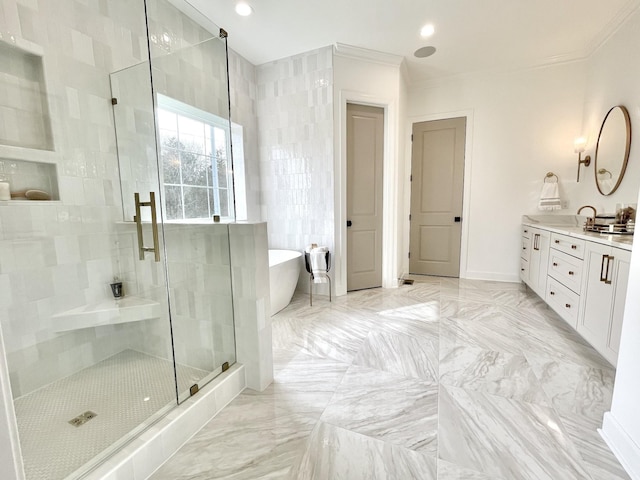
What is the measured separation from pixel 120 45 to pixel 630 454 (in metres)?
3.75

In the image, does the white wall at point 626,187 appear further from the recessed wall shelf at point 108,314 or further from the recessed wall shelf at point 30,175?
the recessed wall shelf at point 30,175

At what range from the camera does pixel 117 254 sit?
2041 millimetres

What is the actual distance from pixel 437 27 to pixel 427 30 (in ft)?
0.31

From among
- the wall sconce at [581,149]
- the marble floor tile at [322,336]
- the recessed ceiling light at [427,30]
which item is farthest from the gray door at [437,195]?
the marble floor tile at [322,336]

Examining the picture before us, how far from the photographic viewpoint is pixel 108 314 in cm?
191

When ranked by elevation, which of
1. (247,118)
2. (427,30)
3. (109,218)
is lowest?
(109,218)

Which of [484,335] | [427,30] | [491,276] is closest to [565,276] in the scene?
[484,335]

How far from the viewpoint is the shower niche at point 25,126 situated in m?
1.52

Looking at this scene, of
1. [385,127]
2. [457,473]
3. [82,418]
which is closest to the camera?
[457,473]

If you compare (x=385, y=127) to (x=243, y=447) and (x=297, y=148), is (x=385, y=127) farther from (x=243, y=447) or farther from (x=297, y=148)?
(x=243, y=447)

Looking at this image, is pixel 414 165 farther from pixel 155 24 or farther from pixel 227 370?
pixel 227 370

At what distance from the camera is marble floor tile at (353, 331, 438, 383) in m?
1.82

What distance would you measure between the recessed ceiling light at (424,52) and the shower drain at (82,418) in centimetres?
424

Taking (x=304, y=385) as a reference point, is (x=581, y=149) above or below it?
above
